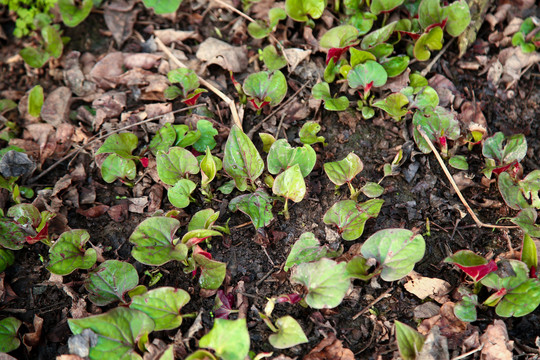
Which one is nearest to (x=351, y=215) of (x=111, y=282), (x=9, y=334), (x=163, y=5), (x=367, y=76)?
(x=367, y=76)

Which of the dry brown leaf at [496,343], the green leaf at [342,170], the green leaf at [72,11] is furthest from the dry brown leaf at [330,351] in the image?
the green leaf at [72,11]

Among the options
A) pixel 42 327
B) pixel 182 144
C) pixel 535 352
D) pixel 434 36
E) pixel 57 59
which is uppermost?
pixel 434 36

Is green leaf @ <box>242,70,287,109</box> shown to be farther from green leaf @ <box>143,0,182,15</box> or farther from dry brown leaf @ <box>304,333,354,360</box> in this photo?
dry brown leaf @ <box>304,333,354,360</box>

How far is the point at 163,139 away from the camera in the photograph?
105 inches

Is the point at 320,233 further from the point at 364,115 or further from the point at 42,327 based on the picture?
the point at 42,327

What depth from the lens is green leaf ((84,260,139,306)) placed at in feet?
7.20

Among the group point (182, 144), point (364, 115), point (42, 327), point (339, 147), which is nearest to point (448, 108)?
point (364, 115)

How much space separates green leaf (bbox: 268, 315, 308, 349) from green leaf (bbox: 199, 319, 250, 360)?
0.19 meters

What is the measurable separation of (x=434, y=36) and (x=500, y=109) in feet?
2.32

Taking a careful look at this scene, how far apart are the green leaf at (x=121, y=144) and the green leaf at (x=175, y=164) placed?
8.2 inches

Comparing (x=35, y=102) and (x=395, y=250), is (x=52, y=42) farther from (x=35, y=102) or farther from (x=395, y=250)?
(x=395, y=250)

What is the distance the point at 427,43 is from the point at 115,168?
2.30 m

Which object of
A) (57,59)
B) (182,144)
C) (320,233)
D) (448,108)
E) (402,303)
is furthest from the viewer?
(57,59)

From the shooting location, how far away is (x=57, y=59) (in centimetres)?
317
